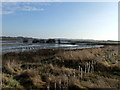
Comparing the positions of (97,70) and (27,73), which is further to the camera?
(97,70)

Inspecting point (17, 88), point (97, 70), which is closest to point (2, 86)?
point (17, 88)

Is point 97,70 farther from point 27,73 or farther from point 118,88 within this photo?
point 27,73

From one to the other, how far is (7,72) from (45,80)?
286cm

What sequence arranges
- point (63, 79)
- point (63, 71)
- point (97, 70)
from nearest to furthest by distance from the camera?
point (63, 79)
point (63, 71)
point (97, 70)

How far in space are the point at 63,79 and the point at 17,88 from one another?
2.21m

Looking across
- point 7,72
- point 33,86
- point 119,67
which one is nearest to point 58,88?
point 33,86

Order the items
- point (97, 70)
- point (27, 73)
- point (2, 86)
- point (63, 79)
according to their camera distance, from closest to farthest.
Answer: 1. point (2, 86)
2. point (63, 79)
3. point (27, 73)
4. point (97, 70)

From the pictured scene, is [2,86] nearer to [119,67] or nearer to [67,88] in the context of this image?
[67,88]

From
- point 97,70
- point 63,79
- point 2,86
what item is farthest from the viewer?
point 97,70

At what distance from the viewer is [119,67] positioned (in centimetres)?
1172

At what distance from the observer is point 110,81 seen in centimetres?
822

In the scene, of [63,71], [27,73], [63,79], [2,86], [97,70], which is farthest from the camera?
[97,70]

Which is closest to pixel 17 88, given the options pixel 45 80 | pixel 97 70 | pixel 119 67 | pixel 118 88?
pixel 45 80

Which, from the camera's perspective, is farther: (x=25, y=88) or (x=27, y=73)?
(x=27, y=73)
